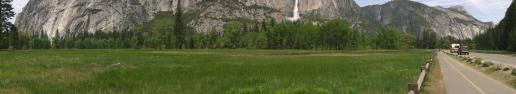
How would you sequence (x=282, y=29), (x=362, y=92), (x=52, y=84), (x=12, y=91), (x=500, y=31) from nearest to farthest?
(x=12, y=91)
(x=362, y=92)
(x=52, y=84)
(x=500, y=31)
(x=282, y=29)

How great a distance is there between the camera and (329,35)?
557 feet

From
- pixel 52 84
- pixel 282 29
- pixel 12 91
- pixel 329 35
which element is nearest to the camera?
pixel 12 91

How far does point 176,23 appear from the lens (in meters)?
176

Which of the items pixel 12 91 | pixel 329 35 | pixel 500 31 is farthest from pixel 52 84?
pixel 329 35

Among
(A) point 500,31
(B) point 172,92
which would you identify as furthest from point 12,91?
(A) point 500,31

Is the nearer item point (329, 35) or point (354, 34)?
point (329, 35)

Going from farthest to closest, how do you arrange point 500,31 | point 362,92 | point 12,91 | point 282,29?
point 282,29 < point 500,31 < point 362,92 < point 12,91

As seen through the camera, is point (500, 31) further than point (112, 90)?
Yes

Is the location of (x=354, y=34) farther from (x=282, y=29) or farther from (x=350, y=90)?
(x=350, y=90)

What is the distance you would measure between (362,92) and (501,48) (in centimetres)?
13896

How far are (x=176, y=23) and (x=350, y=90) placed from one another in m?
159

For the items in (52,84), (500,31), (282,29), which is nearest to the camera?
(52,84)

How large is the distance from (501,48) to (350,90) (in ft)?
455

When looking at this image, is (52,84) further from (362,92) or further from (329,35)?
(329,35)
